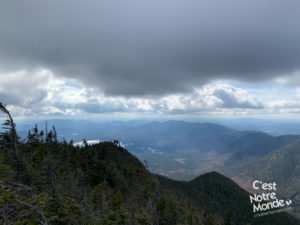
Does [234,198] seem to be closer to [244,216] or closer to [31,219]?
[244,216]

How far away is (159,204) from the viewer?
46.3m

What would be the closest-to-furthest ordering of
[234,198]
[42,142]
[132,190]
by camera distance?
[132,190], [42,142], [234,198]

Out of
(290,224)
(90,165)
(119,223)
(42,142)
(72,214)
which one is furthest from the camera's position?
(290,224)

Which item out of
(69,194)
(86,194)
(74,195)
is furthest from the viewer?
(86,194)

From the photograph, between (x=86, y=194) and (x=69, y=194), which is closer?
(x=69, y=194)

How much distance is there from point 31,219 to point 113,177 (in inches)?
2695

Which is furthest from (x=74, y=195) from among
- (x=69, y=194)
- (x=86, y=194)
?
(x=86, y=194)

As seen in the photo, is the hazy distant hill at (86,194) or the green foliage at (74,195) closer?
the green foliage at (74,195)

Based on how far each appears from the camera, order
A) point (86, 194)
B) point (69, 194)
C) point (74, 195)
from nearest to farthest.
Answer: point (69, 194) → point (74, 195) → point (86, 194)

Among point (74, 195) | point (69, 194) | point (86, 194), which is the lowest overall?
point (86, 194)

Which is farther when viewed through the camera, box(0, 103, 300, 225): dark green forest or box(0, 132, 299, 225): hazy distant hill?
box(0, 132, 299, 225): hazy distant hill

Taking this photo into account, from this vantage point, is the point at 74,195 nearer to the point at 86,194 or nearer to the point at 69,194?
the point at 69,194

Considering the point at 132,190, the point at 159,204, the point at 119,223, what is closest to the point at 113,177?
the point at 132,190

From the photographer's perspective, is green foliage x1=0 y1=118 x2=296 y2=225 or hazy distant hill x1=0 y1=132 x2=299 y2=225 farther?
hazy distant hill x1=0 y1=132 x2=299 y2=225
